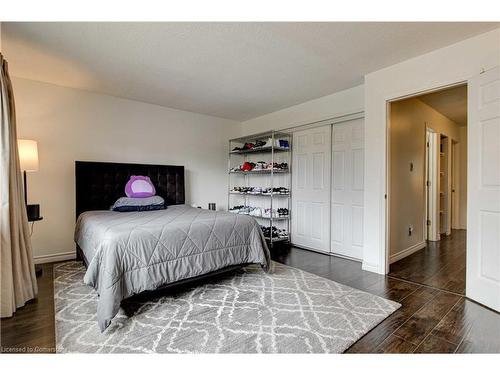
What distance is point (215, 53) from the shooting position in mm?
2592

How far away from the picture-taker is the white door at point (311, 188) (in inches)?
157

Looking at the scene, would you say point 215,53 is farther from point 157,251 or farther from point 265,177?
point 265,177

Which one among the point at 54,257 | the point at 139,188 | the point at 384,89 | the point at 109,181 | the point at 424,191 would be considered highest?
the point at 384,89

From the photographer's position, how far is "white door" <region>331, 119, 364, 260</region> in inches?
141

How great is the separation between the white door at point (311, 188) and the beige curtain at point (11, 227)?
11.6 feet

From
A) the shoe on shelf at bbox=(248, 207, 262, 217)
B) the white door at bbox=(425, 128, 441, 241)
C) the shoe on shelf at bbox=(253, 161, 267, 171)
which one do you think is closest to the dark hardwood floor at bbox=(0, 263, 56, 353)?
the shoe on shelf at bbox=(248, 207, 262, 217)

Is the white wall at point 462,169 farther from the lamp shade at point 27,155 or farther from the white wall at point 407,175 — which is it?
the lamp shade at point 27,155

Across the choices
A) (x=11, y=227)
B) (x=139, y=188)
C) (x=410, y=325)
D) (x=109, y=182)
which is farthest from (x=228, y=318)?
(x=109, y=182)

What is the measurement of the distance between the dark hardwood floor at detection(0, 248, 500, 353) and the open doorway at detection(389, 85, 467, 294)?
40cm

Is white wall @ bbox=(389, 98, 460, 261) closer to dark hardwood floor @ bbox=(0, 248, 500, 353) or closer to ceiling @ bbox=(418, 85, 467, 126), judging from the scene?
ceiling @ bbox=(418, 85, 467, 126)

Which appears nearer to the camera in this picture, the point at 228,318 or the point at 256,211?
the point at 228,318

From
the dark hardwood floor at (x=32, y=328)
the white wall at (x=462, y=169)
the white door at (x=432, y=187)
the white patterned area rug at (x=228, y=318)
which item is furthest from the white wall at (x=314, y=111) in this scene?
the white wall at (x=462, y=169)

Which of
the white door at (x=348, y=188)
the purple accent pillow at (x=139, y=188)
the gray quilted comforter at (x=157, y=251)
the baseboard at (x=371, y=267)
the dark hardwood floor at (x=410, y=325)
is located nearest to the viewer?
the dark hardwood floor at (x=410, y=325)

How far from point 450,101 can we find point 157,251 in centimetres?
484
